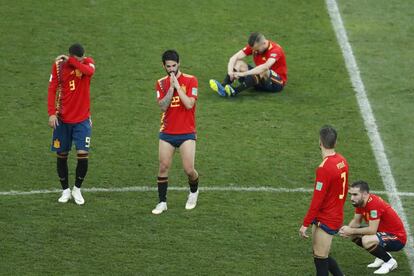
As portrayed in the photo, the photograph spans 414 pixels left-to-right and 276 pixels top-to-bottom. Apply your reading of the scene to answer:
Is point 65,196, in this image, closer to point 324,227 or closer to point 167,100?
point 167,100

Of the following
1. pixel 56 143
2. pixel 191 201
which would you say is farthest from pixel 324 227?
pixel 56 143

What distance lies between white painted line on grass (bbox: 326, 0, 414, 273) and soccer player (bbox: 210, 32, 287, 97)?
1437 millimetres

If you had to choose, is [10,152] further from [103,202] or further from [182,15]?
[182,15]

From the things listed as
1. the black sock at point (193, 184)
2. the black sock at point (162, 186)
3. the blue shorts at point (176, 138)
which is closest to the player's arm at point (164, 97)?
the blue shorts at point (176, 138)

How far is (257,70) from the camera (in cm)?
1805

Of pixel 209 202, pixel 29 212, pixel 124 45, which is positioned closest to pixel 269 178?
pixel 209 202

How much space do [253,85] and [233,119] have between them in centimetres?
110

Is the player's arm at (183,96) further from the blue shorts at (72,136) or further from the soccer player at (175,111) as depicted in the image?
the blue shorts at (72,136)

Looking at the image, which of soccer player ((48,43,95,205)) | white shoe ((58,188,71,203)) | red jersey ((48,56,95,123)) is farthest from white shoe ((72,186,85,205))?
red jersey ((48,56,95,123))

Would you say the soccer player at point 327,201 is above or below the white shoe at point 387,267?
above

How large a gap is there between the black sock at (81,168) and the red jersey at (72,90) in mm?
492

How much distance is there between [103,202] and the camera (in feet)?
47.4

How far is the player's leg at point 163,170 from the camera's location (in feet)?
45.3

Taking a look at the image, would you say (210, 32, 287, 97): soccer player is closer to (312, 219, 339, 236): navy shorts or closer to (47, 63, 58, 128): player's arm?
(47, 63, 58, 128): player's arm
